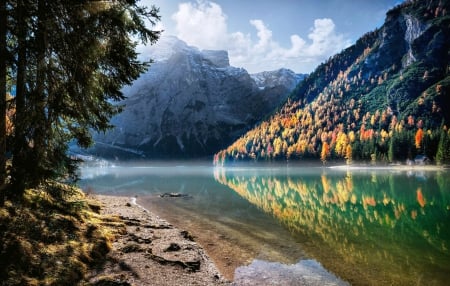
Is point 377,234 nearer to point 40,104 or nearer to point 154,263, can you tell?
point 154,263

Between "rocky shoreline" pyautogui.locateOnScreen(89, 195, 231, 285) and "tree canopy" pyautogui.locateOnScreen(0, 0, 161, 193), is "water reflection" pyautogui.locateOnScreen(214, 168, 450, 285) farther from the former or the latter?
"tree canopy" pyautogui.locateOnScreen(0, 0, 161, 193)

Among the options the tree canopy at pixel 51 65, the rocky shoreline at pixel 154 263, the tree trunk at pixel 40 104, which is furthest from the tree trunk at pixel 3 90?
the rocky shoreline at pixel 154 263

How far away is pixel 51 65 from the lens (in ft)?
39.0

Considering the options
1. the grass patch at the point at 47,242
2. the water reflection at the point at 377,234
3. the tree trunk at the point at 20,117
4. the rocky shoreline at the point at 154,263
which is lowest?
the water reflection at the point at 377,234

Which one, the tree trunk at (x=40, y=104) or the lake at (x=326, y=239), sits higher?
the tree trunk at (x=40, y=104)

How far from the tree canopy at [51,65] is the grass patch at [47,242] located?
4.60ft

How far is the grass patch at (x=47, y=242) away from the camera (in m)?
9.66

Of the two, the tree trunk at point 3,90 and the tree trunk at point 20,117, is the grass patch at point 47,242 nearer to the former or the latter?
the tree trunk at point 20,117

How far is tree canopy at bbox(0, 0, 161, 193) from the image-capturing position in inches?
453

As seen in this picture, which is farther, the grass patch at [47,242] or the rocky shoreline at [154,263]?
the rocky shoreline at [154,263]

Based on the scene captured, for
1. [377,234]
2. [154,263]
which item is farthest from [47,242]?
[377,234]

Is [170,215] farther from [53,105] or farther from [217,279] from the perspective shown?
[53,105]

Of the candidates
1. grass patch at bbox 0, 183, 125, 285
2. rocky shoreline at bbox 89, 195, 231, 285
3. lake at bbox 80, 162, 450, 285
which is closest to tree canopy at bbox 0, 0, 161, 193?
grass patch at bbox 0, 183, 125, 285

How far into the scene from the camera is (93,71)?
42.8 feet
